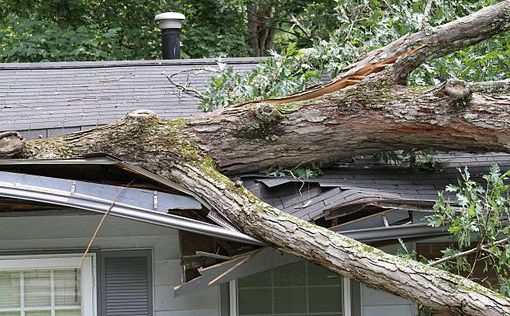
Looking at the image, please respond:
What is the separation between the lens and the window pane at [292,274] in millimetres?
6445

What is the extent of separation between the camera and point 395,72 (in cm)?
577

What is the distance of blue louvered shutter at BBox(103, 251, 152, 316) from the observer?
6.16 meters

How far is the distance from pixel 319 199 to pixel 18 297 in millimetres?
2424

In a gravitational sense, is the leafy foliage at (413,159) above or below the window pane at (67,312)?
above

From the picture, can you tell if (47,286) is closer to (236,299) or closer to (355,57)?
(236,299)

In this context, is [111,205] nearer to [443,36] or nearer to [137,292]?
[137,292]

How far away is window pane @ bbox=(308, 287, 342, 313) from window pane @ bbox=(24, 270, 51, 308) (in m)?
1.95

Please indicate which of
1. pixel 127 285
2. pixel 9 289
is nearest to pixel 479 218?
pixel 127 285

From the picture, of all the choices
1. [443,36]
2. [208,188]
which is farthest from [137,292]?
[443,36]

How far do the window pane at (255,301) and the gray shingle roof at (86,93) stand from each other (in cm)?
148

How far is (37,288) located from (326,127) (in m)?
2.44

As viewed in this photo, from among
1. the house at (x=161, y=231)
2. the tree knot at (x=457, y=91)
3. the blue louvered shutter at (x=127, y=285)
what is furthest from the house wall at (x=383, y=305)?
the blue louvered shutter at (x=127, y=285)

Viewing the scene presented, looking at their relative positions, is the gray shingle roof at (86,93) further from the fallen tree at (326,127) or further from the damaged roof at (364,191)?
the damaged roof at (364,191)

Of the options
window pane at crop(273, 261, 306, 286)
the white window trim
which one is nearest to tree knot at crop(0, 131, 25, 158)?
the white window trim
